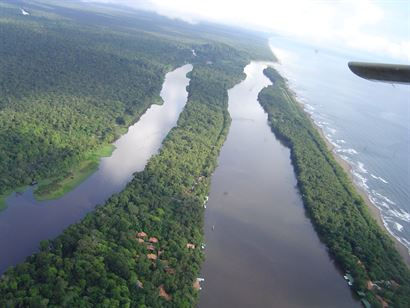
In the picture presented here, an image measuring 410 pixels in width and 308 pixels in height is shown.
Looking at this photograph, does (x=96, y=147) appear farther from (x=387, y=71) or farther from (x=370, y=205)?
(x=387, y=71)

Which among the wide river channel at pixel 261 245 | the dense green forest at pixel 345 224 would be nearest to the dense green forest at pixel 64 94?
Result: the wide river channel at pixel 261 245

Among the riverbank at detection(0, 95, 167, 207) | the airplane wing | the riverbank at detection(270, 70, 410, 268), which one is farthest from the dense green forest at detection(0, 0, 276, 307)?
the airplane wing

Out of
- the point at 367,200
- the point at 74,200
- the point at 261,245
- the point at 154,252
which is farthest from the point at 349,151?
the point at 74,200

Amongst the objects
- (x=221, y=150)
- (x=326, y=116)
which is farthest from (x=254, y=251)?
(x=326, y=116)

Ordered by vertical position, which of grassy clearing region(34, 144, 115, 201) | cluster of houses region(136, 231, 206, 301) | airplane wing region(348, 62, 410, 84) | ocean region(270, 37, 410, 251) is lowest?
ocean region(270, 37, 410, 251)

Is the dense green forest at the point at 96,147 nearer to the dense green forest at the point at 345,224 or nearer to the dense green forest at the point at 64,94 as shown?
the dense green forest at the point at 64,94

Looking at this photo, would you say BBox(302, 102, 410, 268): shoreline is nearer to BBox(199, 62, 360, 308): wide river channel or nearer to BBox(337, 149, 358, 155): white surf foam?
BBox(337, 149, 358, 155): white surf foam

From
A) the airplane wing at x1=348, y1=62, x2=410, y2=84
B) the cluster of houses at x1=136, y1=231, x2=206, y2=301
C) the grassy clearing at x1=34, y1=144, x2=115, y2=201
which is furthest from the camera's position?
the grassy clearing at x1=34, y1=144, x2=115, y2=201
